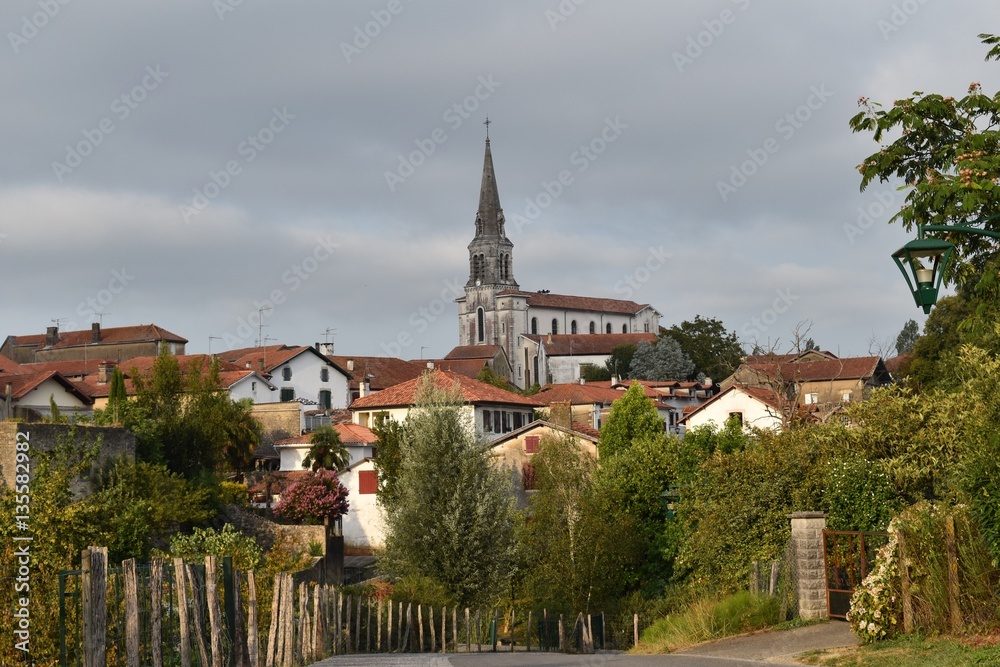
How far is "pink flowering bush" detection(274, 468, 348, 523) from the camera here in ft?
150

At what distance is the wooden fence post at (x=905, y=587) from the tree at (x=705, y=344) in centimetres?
10374

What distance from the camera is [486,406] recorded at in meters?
55.0

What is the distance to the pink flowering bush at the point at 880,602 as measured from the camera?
15.4m

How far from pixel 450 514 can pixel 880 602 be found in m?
19.4

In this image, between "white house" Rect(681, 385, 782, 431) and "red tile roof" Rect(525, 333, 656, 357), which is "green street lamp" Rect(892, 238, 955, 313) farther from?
"red tile roof" Rect(525, 333, 656, 357)

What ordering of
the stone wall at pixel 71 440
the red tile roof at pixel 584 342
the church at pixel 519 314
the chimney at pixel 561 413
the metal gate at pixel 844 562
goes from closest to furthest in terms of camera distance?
the metal gate at pixel 844 562
the stone wall at pixel 71 440
the chimney at pixel 561 413
the red tile roof at pixel 584 342
the church at pixel 519 314

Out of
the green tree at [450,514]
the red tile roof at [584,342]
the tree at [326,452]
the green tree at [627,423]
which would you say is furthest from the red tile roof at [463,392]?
the red tile roof at [584,342]

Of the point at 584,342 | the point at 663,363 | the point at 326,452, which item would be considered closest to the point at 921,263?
the point at 326,452

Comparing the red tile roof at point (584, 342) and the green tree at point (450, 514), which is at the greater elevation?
the red tile roof at point (584, 342)

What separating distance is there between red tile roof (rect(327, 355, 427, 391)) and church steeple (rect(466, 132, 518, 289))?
167 feet

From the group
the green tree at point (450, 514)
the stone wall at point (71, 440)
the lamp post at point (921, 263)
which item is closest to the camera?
the lamp post at point (921, 263)

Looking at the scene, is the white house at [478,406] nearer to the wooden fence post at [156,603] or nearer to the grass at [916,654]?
the grass at [916,654]

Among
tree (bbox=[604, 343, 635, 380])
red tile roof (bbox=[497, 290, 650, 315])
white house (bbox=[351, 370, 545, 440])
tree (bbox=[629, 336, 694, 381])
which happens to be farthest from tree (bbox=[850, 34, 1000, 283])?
red tile roof (bbox=[497, 290, 650, 315])

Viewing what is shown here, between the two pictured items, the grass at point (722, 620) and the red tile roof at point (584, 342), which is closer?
the grass at point (722, 620)
